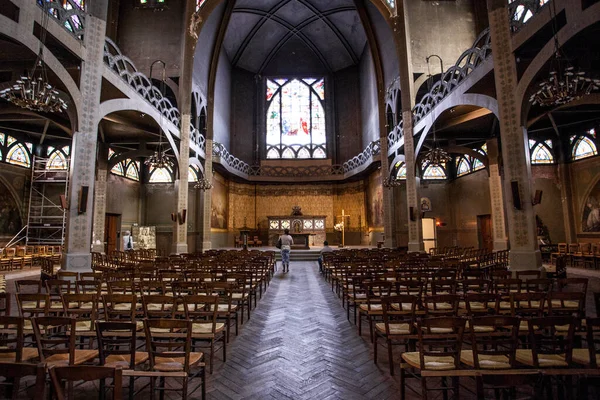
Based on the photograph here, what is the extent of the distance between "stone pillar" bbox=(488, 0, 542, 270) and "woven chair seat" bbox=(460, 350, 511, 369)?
6066 millimetres

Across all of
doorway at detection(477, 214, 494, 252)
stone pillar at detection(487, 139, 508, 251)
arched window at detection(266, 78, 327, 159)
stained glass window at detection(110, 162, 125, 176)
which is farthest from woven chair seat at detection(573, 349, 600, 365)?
arched window at detection(266, 78, 327, 159)

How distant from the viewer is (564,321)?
2732 mm

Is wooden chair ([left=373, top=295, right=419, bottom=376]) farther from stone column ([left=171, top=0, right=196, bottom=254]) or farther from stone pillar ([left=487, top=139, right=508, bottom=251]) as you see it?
stone column ([left=171, top=0, right=196, bottom=254])

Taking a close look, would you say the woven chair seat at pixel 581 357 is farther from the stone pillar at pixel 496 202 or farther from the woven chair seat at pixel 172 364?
the stone pillar at pixel 496 202

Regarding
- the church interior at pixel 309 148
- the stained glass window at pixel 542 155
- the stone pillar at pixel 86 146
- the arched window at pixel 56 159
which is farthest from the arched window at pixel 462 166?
the arched window at pixel 56 159

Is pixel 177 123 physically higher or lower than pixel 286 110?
lower

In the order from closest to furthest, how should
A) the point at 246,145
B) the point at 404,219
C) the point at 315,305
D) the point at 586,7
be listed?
the point at 586,7 < the point at 315,305 < the point at 404,219 < the point at 246,145

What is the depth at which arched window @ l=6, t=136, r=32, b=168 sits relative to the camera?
1514 cm

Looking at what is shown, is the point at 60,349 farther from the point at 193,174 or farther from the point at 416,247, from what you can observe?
the point at 193,174

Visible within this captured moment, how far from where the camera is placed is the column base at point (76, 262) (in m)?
8.48

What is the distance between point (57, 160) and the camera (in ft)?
57.0

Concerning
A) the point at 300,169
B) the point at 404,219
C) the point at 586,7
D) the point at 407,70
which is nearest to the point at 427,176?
the point at 404,219

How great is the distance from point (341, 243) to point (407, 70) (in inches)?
517

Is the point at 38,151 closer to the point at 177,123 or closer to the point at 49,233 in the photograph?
the point at 49,233
